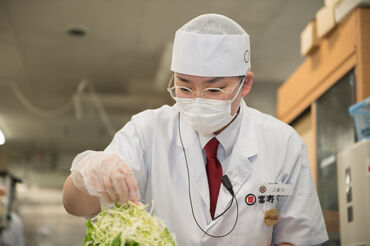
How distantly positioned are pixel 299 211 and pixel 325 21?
169 cm

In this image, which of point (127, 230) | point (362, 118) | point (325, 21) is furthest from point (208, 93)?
point (325, 21)

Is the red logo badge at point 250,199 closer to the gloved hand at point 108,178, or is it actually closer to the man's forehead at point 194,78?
the man's forehead at point 194,78

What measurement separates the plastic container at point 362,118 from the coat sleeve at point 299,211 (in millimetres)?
749

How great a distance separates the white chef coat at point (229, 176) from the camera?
1.87 m

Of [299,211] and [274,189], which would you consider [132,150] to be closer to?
[274,189]

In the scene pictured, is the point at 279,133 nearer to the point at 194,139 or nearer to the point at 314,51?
the point at 194,139

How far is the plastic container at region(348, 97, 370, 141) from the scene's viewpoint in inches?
101

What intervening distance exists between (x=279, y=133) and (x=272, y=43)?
13.9ft

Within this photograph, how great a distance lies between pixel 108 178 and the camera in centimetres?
134

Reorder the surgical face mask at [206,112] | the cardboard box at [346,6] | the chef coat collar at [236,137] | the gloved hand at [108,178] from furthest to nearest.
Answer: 1. the cardboard box at [346,6]
2. the chef coat collar at [236,137]
3. the surgical face mask at [206,112]
4. the gloved hand at [108,178]

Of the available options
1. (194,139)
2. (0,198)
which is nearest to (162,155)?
(194,139)

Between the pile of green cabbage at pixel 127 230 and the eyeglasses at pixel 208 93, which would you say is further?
the eyeglasses at pixel 208 93

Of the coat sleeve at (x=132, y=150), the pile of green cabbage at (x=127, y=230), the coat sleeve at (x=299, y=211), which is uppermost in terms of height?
the coat sleeve at (x=132, y=150)

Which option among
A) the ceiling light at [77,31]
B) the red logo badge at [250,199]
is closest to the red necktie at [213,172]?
the red logo badge at [250,199]
